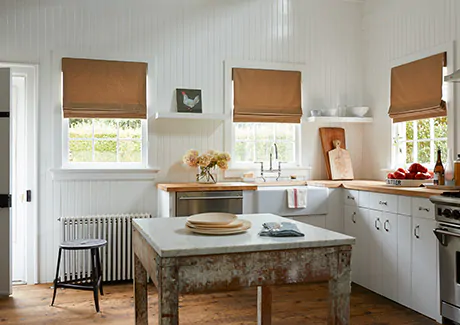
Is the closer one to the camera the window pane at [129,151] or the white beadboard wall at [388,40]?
the white beadboard wall at [388,40]

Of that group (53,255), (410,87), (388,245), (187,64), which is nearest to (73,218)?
(53,255)

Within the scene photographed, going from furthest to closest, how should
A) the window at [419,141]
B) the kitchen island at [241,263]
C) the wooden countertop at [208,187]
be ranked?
the window at [419,141]
the wooden countertop at [208,187]
the kitchen island at [241,263]

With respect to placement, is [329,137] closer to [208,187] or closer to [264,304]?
[208,187]

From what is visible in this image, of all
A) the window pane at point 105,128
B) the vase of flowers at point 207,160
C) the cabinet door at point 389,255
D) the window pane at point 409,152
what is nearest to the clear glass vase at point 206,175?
the vase of flowers at point 207,160

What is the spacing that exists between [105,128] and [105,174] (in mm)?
513

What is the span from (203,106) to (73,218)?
185 cm

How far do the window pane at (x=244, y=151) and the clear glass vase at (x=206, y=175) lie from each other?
367 millimetres

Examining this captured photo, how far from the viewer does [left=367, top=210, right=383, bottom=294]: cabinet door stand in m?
4.32

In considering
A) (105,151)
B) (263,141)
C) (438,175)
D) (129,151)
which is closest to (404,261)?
(438,175)

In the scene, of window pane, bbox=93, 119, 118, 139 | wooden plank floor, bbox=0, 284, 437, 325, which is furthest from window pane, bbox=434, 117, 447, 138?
window pane, bbox=93, 119, 118, 139

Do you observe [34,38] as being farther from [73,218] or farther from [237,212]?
[237,212]

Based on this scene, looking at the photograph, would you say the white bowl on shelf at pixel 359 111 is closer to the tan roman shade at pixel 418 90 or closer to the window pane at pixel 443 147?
the tan roman shade at pixel 418 90

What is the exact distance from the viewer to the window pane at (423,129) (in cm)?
485

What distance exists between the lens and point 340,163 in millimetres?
5559
